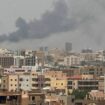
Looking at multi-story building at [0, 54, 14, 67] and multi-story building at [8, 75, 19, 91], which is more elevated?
multi-story building at [0, 54, 14, 67]

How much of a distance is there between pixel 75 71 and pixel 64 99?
3518 cm

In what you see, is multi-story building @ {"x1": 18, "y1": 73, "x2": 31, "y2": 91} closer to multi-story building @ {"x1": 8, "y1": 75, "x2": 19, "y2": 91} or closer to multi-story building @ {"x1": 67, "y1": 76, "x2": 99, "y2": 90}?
multi-story building @ {"x1": 8, "y1": 75, "x2": 19, "y2": 91}

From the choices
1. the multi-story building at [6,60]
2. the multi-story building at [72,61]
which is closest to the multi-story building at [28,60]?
the multi-story building at [6,60]

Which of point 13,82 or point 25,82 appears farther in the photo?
point 13,82

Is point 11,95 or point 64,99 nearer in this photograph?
point 11,95

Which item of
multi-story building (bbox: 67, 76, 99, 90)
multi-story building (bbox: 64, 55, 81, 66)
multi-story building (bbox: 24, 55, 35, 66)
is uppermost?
multi-story building (bbox: 64, 55, 81, 66)

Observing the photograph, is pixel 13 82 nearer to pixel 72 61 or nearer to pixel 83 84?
pixel 83 84

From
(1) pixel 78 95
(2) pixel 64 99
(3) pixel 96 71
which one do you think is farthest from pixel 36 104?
(3) pixel 96 71

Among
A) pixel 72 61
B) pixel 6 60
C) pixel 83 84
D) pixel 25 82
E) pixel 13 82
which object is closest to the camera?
pixel 25 82

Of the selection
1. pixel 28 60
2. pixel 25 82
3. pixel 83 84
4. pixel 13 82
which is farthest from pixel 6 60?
pixel 25 82

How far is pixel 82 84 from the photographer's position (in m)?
42.9

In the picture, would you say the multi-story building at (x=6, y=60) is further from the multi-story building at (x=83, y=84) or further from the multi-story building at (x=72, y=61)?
the multi-story building at (x=83, y=84)

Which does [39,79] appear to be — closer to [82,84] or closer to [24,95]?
[82,84]

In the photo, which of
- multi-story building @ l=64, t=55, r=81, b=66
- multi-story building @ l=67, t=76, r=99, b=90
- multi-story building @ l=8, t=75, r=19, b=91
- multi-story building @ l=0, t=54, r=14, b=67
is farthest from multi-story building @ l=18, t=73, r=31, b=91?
multi-story building @ l=64, t=55, r=81, b=66
